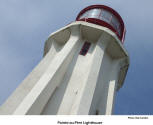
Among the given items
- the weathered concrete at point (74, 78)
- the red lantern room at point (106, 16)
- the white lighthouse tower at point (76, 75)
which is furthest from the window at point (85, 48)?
the red lantern room at point (106, 16)

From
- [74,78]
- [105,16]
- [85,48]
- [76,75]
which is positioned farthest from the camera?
[105,16]

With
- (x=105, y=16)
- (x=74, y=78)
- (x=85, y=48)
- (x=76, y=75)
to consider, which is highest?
(x=105, y=16)

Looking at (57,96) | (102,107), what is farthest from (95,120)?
(102,107)

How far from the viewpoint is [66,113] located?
11.8 meters

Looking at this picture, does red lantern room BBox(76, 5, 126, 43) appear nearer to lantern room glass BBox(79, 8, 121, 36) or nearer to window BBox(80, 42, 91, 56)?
lantern room glass BBox(79, 8, 121, 36)

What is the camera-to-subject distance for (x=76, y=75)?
1421 cm

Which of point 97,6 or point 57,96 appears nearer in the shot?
point 57,96

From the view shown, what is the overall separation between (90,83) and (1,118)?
5.16 meters

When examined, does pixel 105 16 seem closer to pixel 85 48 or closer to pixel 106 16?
pixel 106 16

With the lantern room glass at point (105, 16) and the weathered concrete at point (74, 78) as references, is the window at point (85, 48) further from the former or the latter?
the lantern room glass at point (105, 16)

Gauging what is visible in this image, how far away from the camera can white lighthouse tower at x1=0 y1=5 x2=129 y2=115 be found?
1155 centimetres

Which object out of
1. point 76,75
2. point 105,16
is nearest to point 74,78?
point 76,75

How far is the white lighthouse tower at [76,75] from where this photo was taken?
11.6 metres

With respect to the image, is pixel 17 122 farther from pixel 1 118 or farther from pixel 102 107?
pixel 102 107
